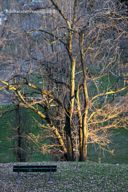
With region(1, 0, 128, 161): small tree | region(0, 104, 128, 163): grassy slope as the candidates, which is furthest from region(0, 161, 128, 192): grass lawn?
region(0, 104, 128, 163): grassy slope

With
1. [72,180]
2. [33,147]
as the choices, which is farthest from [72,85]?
[72,180]

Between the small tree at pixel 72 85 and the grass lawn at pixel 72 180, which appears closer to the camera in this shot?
the grass lawn at pixel 72 180

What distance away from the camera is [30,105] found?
20312 mm

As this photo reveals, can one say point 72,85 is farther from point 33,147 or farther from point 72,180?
point 72,180

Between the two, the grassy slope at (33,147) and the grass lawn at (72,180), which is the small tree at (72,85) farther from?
the grass lawn at (72,180)

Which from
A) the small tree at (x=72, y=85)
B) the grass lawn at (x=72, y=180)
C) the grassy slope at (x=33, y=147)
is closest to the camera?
the grass lawn at (x=72, y=180)

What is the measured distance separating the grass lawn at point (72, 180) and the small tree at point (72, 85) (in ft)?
18.3

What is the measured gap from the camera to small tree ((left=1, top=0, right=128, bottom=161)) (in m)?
19.4

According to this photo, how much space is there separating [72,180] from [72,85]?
302 inches

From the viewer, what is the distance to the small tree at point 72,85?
1944cm

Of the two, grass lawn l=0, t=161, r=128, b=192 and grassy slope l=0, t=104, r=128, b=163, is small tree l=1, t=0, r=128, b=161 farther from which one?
grass lawn l=0, t=161, r=128, b=192

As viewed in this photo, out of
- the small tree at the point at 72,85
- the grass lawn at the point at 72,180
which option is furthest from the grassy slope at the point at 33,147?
the grass lawn at the point at 72,180

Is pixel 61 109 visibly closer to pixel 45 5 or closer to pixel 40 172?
pixel 45 5

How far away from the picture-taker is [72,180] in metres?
12.8
